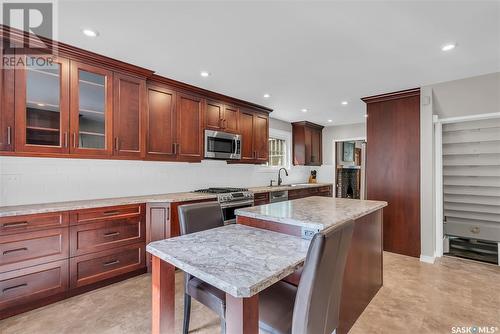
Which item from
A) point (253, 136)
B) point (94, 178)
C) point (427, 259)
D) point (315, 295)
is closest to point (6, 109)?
point (94, 178)

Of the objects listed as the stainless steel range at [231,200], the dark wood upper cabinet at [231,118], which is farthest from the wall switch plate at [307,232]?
the dark wood upper cabinet at [231,118]

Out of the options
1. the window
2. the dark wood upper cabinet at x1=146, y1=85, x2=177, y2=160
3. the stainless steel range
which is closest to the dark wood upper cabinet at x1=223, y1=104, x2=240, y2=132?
the dark wood upper cabinet at x1=146, y1=85, x2=177, y2=160

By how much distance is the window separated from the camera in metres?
5.65

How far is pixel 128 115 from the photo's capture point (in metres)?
2.84

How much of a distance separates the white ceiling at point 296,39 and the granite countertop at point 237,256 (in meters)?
1.63

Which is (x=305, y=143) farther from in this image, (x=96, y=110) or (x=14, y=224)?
(x=14, y=224)

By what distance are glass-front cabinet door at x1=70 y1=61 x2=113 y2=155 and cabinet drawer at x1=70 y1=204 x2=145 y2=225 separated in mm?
605

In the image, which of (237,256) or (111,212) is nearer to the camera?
(237,256)

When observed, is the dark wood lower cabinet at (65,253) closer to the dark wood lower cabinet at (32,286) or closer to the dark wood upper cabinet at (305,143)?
the dark wood lower cabinet at (32,286)

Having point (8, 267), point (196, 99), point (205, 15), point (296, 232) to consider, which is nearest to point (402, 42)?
point (205, 15)

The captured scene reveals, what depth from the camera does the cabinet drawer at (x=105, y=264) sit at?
238cm

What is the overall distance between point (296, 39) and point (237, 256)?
1.94m

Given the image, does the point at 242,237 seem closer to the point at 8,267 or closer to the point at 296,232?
the point at 296,232

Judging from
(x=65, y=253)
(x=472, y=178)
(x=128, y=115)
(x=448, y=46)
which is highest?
(x=448, y=46)
